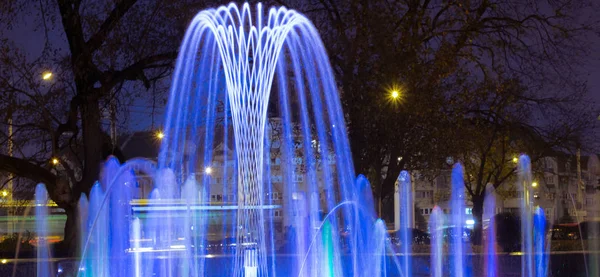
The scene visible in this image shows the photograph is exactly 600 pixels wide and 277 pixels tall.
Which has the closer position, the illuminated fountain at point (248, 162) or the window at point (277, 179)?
the illuminated fountain at point (248, 162)

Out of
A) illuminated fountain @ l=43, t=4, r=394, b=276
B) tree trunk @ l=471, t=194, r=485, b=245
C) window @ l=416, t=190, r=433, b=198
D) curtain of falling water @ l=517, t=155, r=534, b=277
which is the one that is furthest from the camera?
window @ l=416, t=190, r=433, b=198

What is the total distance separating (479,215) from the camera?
1184 inches

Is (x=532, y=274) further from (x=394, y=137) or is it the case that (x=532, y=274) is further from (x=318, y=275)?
(x=394, y=137)

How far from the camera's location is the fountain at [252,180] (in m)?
12.8

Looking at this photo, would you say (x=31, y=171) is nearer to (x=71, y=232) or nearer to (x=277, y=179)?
(x=71, y=232)

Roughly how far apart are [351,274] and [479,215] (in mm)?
17707

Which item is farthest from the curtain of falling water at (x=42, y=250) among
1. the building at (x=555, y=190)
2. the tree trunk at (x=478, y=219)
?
the tree trunk at (x=478, y=219)

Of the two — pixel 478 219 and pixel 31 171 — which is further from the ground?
pixel 31 171

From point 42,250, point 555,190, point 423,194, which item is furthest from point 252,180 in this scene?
point 423,194

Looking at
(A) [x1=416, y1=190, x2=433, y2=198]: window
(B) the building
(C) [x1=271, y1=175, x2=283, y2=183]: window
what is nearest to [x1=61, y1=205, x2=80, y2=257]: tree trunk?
(B) the building

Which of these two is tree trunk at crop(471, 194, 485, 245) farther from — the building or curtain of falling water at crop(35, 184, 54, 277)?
curtain of falling water at crop(35, 184, 54, 277)

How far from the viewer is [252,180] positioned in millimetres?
12398

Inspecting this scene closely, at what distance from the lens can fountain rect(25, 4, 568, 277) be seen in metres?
12.8

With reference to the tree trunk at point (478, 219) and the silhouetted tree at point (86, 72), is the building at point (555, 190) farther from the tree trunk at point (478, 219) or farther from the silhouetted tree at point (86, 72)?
the silhouetted tree at point (86, 72)
